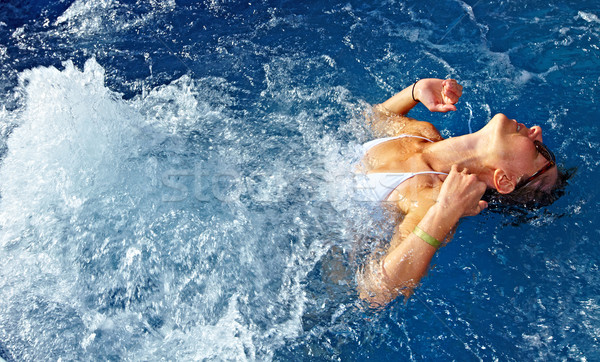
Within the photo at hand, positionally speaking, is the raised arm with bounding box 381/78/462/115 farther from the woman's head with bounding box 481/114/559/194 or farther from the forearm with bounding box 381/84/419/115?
the woman's head with bounding box 481/114/559/194

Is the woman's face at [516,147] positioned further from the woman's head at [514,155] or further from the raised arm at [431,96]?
the raised arm at [431,96]

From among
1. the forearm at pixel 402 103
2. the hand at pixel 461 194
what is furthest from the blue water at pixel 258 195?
the hand at pixel 461 194

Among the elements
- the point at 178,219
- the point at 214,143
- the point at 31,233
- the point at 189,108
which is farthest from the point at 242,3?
the point at 31,233

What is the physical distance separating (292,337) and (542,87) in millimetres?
2786

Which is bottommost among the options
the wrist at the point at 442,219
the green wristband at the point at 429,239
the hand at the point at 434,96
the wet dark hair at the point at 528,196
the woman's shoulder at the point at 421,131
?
the wet dark hair at the point at 528,196

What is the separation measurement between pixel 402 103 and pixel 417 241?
114cm

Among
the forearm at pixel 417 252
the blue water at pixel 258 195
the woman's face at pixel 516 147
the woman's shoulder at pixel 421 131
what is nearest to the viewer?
the forearm at pixel 417 252

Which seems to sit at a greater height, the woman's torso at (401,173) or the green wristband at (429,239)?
the woman's torso at (401,173)

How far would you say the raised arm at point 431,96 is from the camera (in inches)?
106

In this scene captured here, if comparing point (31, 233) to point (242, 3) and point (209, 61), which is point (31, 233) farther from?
point (242, 3)

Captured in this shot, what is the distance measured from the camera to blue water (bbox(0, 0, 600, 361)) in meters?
2.49

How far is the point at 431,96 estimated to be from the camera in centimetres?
282

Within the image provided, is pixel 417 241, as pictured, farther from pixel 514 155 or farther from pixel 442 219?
pixel 514 155

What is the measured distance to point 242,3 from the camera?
4.16 meters
